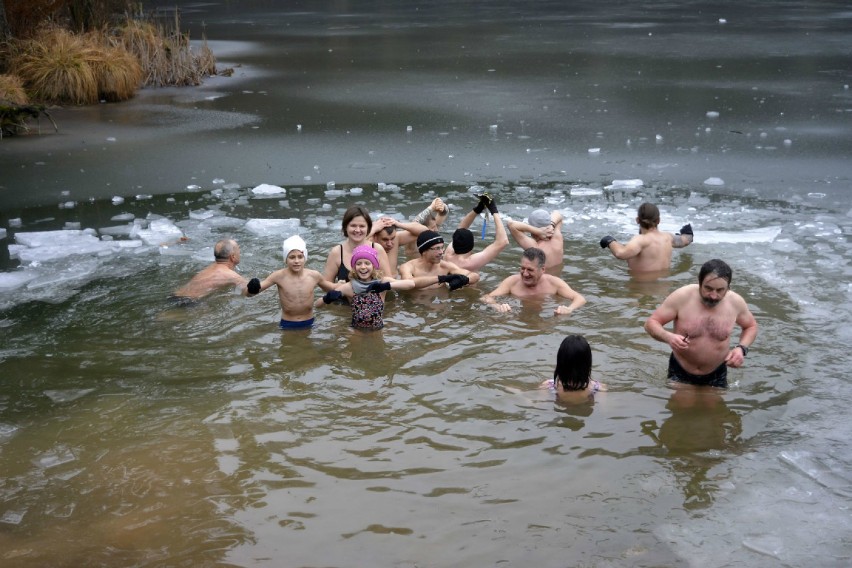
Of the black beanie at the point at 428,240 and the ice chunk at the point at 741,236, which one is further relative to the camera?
the ice chunk at the point at 741,236

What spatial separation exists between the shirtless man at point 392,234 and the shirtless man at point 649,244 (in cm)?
208

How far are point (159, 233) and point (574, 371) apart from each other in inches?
242

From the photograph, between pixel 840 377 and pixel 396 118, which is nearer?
pixel 840 377

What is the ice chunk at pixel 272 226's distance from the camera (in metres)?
11.0

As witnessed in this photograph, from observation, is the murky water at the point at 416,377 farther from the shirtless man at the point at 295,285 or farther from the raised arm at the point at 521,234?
the raised arm at the point at 521,234

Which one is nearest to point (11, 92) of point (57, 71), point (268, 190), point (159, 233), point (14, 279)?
point (57, 71)

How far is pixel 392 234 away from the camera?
30.7 feet

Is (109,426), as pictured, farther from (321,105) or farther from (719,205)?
(321,105)

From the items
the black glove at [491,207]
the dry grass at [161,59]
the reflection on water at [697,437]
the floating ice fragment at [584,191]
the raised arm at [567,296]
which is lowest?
the reflection on water at [697,437]

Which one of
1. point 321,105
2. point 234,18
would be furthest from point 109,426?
point 234,18

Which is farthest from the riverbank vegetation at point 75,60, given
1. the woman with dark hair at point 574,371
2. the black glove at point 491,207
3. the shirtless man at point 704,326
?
the shirtless man at point 704,326

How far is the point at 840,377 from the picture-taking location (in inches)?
281

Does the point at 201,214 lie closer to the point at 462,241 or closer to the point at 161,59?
the point at 462,241

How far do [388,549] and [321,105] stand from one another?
45.4ft
